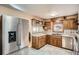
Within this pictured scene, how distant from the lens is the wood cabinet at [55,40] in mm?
3741

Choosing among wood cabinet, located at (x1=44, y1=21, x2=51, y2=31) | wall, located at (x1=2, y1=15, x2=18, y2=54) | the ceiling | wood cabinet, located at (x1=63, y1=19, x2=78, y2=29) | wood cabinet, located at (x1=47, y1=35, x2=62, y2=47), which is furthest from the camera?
wood cabinet, located at (x1=44, y1=21, x2=51, y2=31)

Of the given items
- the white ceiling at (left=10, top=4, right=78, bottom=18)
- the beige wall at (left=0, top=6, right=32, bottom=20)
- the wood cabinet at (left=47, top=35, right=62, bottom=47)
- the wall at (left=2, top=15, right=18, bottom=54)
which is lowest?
the wood cabinet at (left=47, top=35, right=62, bottom=47)

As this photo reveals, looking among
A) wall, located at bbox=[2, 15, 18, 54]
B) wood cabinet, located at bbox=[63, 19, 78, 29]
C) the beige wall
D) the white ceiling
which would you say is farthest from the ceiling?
wood cabinet, located at bbox=[63, 19, 78, 29]

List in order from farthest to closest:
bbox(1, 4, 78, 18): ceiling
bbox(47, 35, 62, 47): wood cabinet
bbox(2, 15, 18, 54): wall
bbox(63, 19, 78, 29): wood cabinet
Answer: bbox(47, 35, 62, 47): wood cabinet → bbox(63, 19, 78, 29): wood cabinet → bbox(1, 4, 78, 18): ceiling → bbox(2, 15, 18, 54): wall

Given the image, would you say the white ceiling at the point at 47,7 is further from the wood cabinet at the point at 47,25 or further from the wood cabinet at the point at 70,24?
the wood cabinet at the point at 47,25

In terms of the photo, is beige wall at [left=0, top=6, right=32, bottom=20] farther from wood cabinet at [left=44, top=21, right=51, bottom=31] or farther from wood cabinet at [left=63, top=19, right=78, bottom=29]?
wood cabinet at [left=63, top=19, right=78, bottom=29]

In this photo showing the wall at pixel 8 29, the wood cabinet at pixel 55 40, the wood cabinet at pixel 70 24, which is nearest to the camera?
the wall at pixel 8 29

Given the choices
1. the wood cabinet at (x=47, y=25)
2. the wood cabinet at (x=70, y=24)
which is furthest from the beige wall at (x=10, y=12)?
the wood cabinet at (x=70, y=24)

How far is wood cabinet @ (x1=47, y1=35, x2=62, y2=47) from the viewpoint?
374 cm

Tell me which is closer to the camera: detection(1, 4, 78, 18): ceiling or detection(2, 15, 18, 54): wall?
detection(2, 15, 18, 54): wall

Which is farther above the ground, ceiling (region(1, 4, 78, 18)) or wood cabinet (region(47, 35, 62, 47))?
ceiling (region(1, 4, 78, 18))
